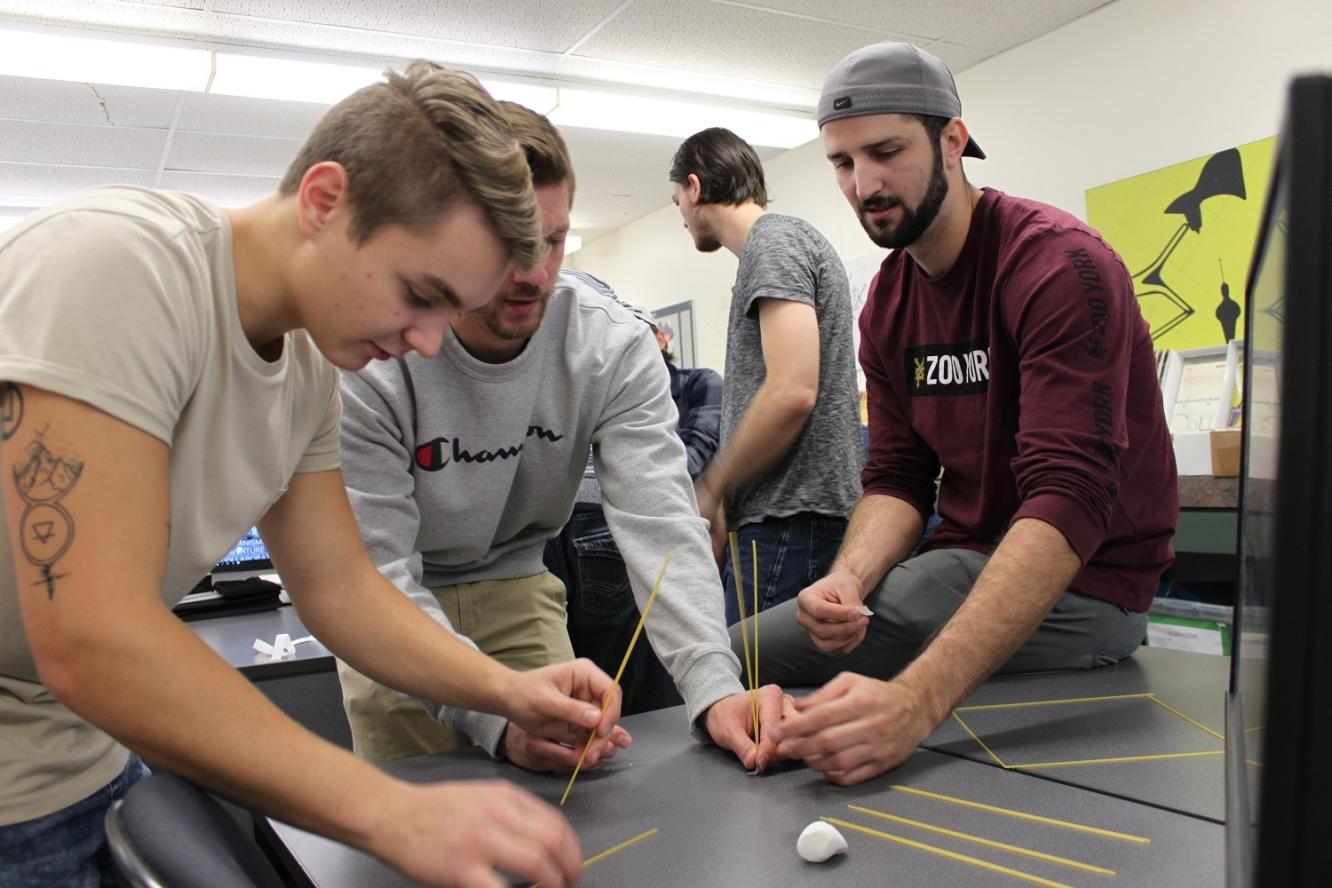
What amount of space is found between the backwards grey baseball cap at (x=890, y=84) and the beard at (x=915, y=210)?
0.08m

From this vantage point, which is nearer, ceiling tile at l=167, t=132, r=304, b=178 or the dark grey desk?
the dark grey desk

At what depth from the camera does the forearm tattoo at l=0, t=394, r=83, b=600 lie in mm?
736

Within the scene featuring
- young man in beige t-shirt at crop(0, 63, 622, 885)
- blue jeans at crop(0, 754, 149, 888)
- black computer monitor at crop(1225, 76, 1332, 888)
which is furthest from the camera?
blue jeans at crop(0, 754, 149, 888)

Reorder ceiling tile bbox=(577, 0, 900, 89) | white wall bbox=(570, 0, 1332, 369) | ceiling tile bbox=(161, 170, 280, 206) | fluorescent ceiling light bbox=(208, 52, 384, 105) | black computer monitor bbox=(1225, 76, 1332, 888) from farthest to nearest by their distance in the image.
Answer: ceiling tile bbox=(161, 170, 280, 206), fluorescent ceiling light bbox=(208, 52, 384, 105), ceiling tile bbox=(577, 0, 900, 89), white wall bbox=(570, 0, 1332, 369), black computer monitor bbox=(1225, 76, 1332, 888)

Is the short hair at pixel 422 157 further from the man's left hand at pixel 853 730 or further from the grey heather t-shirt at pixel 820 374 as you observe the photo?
the grey heather t-shirt at pixel 820 374

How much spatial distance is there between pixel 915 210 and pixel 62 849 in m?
1.44

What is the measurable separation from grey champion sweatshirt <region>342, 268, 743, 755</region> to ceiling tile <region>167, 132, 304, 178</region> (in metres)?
3.72

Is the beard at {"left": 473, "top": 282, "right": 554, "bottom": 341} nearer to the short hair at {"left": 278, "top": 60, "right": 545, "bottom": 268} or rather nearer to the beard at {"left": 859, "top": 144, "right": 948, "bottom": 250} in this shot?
→ the short hair at {"left": 278, "top": 60, "right": 545, "bottom": 268}

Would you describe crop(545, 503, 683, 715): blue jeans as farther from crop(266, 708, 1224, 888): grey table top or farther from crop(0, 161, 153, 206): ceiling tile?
crop(0, 161, 153, 206): ceiling tile

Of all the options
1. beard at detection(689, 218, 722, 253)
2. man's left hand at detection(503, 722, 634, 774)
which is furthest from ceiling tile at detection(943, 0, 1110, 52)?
man's left hand at detection(503, 722, 634, 774)

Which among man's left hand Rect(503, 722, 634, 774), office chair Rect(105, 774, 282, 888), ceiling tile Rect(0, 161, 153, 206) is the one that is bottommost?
man's left hand Rect(503, 722, 634, 774)

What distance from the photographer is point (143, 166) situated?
521 centimetres

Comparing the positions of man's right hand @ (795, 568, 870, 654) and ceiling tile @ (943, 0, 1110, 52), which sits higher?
ceiling tile @ (943, 0, 1110, 52)

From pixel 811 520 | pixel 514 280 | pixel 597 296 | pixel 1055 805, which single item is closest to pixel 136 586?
pixel 514 280
